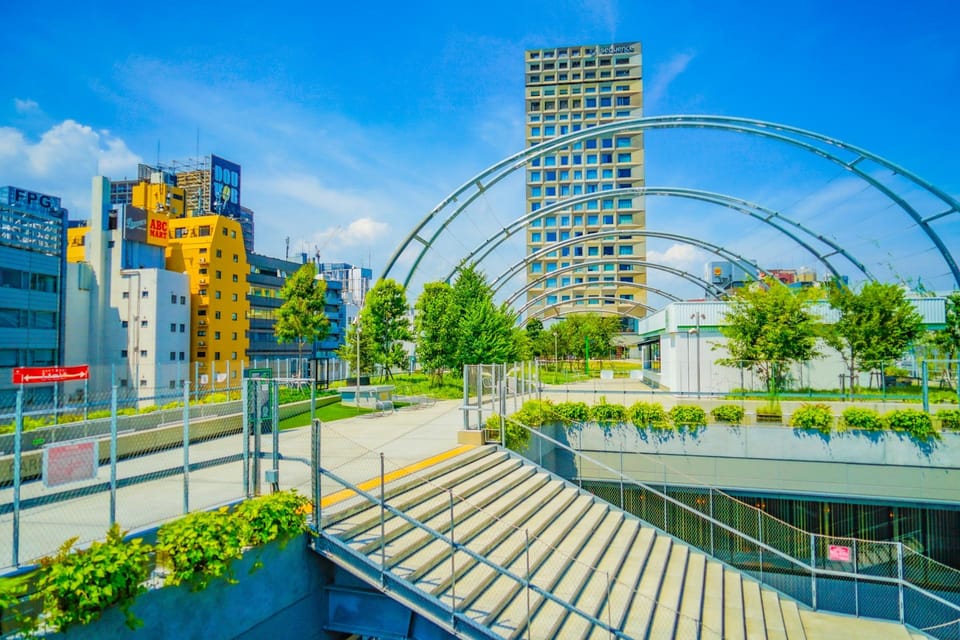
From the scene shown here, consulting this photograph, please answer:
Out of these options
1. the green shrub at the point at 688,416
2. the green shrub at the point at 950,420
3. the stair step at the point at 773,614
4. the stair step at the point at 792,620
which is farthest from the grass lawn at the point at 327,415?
the green shrub at the point at 950,420

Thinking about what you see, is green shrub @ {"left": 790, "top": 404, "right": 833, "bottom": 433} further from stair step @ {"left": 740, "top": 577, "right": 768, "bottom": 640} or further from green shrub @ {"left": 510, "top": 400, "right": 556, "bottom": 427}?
green shrub @ {"left": 510, "top": 400, "right": 556, "bottom": 427}

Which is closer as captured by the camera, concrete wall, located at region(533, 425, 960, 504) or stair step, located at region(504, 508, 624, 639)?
stair step, located at region(504, 508, 624, 639)

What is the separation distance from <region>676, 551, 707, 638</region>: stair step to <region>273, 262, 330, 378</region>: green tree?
2328cm

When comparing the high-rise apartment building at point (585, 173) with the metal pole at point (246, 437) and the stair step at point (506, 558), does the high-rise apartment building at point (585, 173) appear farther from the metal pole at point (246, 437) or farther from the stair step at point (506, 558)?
the metal pole at point (246, 437)

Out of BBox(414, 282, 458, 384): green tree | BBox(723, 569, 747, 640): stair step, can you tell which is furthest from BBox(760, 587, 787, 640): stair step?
BBox(414, 282, 458, 384): green tree

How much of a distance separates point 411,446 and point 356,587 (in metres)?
5.96

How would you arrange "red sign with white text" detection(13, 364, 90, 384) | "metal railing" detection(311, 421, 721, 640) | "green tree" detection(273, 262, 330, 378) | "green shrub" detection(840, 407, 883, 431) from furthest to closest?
"green tree" detection(273, 262, 330, 378), "green shrub" detection(840, 407, 883, 431), "red sign with white text" detection(13, 364, 90, 384), "metal railing" detection(311, 421, 721, 640)

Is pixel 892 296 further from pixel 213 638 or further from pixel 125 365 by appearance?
pixel 125 365

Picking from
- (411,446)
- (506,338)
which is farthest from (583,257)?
(411,446)

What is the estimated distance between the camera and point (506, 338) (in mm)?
31438

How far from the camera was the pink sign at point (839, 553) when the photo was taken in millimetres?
12914

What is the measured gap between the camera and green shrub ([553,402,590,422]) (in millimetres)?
17719

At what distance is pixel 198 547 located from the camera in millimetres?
6066

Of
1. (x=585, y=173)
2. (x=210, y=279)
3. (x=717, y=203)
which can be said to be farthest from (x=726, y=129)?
(x=585, y=173)
